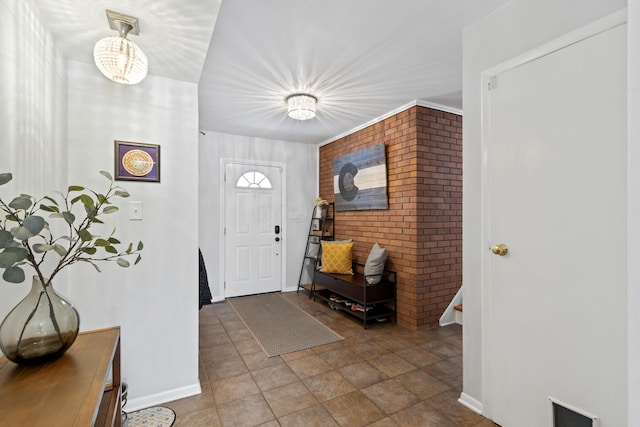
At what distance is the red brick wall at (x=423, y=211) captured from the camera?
10.8ft

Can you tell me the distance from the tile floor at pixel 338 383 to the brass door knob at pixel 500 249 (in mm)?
1006

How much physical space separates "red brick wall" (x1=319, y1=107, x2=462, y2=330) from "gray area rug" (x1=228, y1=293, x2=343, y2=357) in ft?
3.30

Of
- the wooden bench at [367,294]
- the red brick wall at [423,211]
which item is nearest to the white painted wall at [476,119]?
the red brick wall at [423,211]

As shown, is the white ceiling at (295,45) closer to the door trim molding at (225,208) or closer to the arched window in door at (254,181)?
the door trim molding at (225,208)

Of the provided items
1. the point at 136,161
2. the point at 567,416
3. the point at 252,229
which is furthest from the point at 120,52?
the point at 252,229

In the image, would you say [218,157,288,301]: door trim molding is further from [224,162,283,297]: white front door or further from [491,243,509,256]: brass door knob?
[491,243,509,256]: brass door knob

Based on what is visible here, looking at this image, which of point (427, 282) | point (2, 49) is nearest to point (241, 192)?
point (427, 282)

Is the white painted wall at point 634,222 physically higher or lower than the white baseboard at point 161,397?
higher

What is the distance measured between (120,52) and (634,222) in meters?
2.26

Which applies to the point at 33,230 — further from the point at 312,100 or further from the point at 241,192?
the point at 241,192

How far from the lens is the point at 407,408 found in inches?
76.9

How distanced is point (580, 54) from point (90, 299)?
293 centimetres

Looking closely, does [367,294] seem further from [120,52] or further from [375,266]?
[120,52]

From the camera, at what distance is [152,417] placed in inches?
73.5
